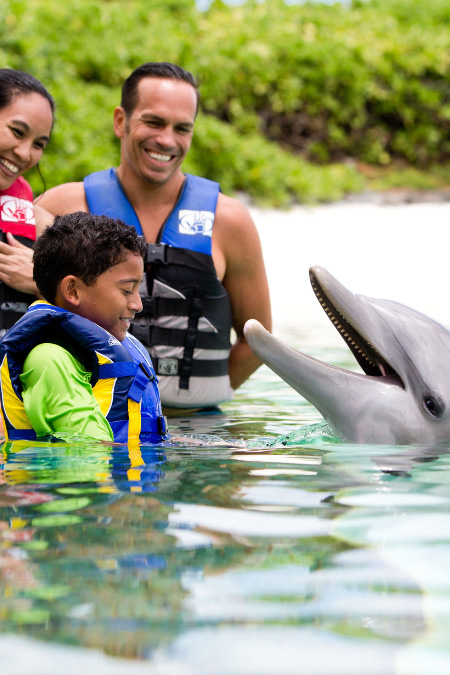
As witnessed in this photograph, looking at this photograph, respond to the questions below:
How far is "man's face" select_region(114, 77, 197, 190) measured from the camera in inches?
206

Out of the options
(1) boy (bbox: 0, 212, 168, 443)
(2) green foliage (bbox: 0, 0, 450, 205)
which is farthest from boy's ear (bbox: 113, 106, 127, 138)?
(2) green foliage (bbox: 0, 0, 450, 205)

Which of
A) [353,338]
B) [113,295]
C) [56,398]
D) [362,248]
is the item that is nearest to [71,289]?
[113,295]

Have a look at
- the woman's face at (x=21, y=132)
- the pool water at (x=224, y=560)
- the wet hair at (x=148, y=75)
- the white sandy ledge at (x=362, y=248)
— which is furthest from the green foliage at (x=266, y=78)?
the pool water at (x=224, y=560)

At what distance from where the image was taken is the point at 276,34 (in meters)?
20.0

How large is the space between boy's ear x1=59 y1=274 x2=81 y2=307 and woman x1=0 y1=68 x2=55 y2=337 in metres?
0.85

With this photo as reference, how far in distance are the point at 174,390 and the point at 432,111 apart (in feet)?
59.8

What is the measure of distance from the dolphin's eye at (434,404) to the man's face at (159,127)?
217 centimetres

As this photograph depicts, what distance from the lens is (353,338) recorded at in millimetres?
3951

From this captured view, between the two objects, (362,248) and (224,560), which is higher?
(362,248)

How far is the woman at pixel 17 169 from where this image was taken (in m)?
4.59

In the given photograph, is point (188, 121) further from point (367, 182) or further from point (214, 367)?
point (367, 182)

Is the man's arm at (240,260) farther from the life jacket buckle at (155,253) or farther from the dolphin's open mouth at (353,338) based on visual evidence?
the dolphin's open mouth at (353,338)

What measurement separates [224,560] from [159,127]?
11.1ft

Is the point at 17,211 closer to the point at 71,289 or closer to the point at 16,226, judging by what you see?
the point at 16,226
